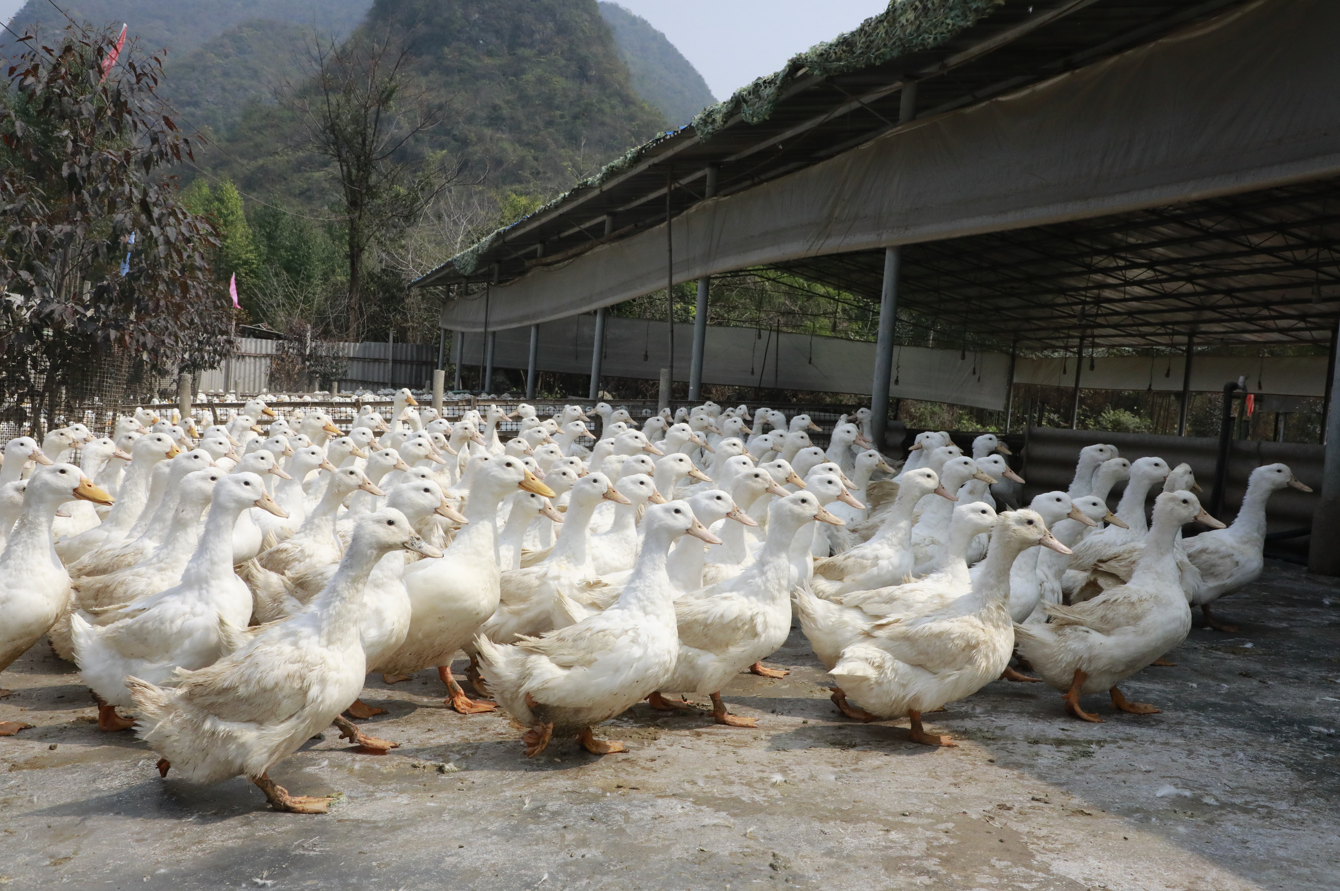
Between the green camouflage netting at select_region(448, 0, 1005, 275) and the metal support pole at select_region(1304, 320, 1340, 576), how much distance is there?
14.0 ft

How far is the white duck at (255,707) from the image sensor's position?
373 centimetres

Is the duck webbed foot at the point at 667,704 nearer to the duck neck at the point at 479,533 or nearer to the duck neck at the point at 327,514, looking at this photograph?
the duck neck at the point at 479,533

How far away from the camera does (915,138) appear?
35.5ft

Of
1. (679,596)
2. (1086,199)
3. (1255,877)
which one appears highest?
(1086,199)

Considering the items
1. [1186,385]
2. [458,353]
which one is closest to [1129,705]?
[1186,385]

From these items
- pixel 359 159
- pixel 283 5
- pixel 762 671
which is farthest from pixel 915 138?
pixel 283 5

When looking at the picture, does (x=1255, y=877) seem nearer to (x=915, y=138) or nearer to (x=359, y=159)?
(x=915, y=138)

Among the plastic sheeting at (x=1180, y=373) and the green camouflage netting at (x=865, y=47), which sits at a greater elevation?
the green camouflage netting at (x=865, y=47)

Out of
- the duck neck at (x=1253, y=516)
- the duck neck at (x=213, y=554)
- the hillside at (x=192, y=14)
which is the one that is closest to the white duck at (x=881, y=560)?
the duck neck at (x=1253, y=516)

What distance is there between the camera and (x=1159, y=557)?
5.64 metres

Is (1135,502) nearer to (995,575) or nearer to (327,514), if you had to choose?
(995,575)

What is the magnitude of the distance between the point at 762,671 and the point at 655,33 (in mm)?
140701

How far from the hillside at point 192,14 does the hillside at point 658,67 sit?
97.9 ft

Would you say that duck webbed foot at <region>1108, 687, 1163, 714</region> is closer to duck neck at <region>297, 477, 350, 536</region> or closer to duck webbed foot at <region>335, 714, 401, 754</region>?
duck webbed foot at <region>335, 714, 401, 754</region>
